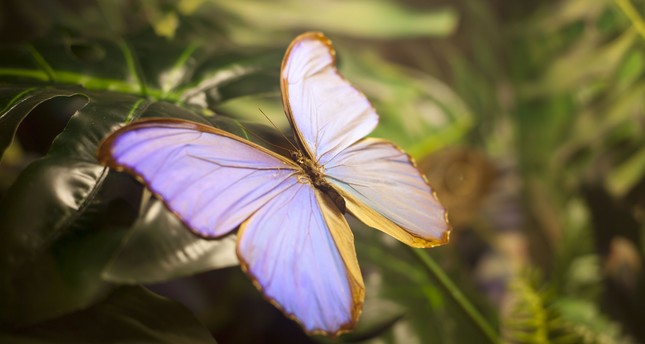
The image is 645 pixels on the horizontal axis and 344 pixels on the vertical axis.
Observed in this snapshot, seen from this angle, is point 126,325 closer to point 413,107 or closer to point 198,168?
point 198,168

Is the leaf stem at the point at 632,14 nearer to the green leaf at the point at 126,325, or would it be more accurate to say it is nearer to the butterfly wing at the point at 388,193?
the butterfly wing at the point at 388,193

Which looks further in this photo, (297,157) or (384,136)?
(384,136)

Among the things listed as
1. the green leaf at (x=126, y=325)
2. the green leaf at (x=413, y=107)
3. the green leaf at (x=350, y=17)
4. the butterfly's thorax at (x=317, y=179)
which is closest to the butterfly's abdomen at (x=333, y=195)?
the butterfly's thorax at (x=317, y=179)

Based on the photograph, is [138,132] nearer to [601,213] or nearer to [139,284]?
[139,284]

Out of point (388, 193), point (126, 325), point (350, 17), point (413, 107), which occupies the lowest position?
point (126, 325)

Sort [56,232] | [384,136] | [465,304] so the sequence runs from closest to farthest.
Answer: [56,232] < [465,304] < [384,136]

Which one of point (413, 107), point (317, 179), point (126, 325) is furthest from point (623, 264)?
point (126, 325)

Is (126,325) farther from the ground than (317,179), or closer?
A: closer
